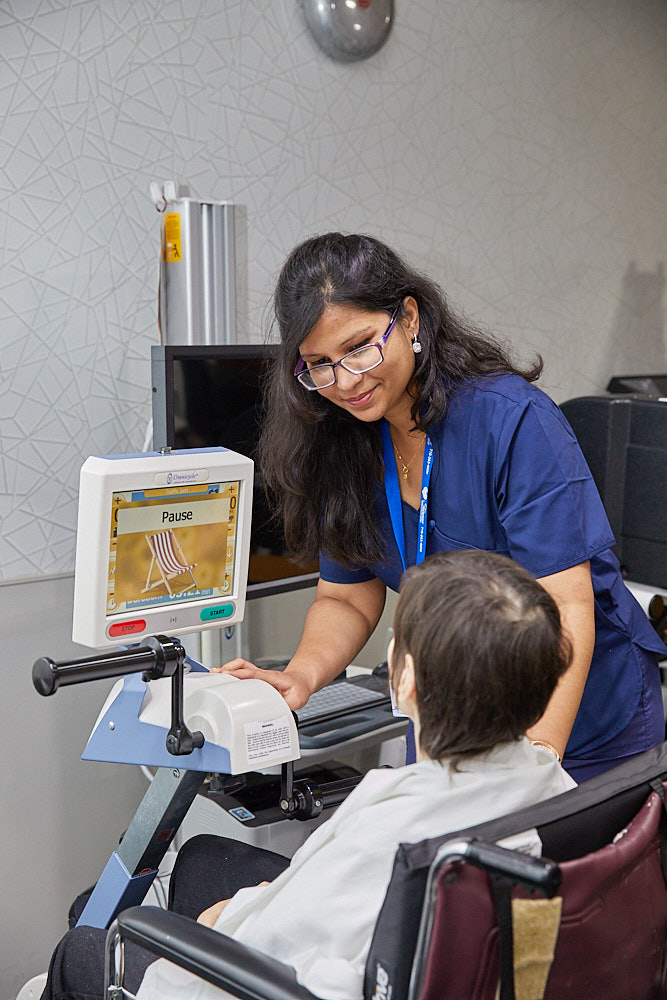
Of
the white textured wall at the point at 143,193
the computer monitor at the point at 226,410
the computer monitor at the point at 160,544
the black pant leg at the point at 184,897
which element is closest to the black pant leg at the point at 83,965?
the black pant leg at the point at 184,897

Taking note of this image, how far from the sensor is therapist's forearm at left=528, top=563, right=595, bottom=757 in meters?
1.34

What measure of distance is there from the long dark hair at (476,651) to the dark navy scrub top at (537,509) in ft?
1.21

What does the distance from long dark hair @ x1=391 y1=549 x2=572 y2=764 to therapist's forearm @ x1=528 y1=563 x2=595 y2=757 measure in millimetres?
244

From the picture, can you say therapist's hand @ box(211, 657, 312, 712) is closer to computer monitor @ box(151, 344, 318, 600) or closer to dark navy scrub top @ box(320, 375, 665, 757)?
dark navy scrub top @ box(320, 375, 665, 757)

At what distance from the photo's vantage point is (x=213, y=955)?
1091 mm

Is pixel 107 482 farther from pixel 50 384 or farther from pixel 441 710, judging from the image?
pixel 50 384

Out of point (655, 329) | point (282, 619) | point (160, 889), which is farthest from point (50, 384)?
point (655, 329)

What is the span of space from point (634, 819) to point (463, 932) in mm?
285

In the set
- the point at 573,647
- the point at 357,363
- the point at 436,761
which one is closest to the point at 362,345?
the point at 357,363

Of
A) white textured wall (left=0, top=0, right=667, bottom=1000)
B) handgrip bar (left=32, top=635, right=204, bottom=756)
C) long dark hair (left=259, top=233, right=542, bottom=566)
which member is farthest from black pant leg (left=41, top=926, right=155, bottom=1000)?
white textured wall (left=0, top=0, right=667, bottom=1000)

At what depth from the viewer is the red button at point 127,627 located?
4.14ft

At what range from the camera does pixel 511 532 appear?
148 cm

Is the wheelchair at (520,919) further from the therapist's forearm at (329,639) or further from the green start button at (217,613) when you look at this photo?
the therapist's forearm at (329,639)

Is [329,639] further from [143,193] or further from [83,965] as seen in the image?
[143,193]
